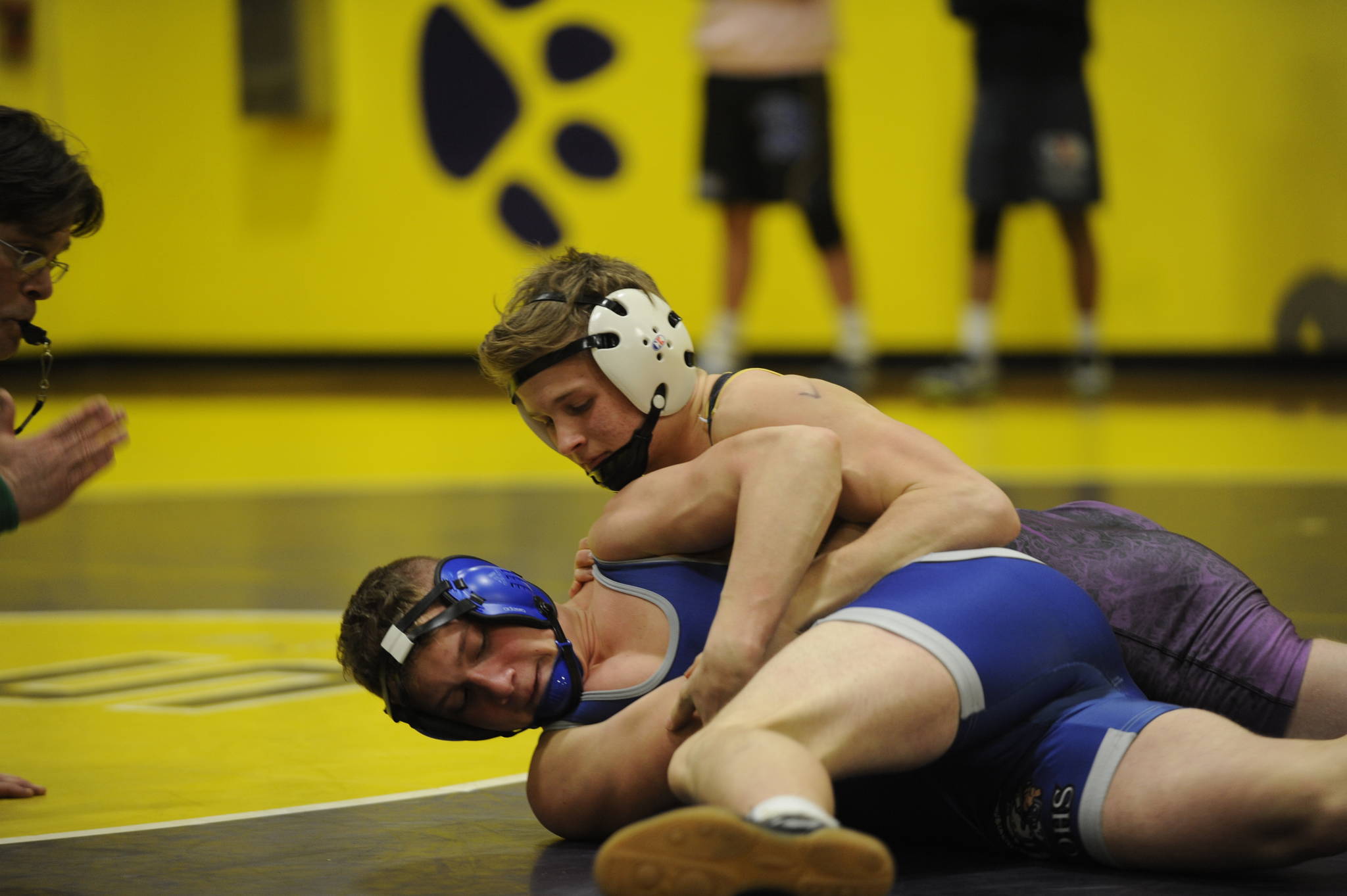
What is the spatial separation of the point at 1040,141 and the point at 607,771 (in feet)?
23.4

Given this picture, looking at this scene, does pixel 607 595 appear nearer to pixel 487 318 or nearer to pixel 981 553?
pixel 981 553

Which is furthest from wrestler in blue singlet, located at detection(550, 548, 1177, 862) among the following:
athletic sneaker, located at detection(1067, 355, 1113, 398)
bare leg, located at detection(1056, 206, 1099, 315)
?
athletic sneaker, located at detection(1067, 355, 1113, 398)

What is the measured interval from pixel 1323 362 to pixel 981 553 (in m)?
8.27

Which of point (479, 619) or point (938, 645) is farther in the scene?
point (479, 619)

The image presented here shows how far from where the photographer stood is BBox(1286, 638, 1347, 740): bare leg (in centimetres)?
279

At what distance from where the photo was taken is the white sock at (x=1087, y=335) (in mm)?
9492

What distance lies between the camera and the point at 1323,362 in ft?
33.6

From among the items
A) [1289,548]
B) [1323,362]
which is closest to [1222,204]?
[1323,362]

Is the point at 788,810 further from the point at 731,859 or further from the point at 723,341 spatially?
the point at 723,341

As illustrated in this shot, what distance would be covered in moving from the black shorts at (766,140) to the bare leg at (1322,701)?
6.60 m

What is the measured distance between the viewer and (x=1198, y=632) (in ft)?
9.38

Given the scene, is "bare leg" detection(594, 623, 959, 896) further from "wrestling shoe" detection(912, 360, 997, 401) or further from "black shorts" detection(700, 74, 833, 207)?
"black shorts" detection(700, 74, 833, 207)

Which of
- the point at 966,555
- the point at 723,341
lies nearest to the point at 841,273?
the point at 723,341

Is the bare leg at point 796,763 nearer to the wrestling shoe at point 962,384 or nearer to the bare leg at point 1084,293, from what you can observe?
the wrestling shoe at point 962,384
